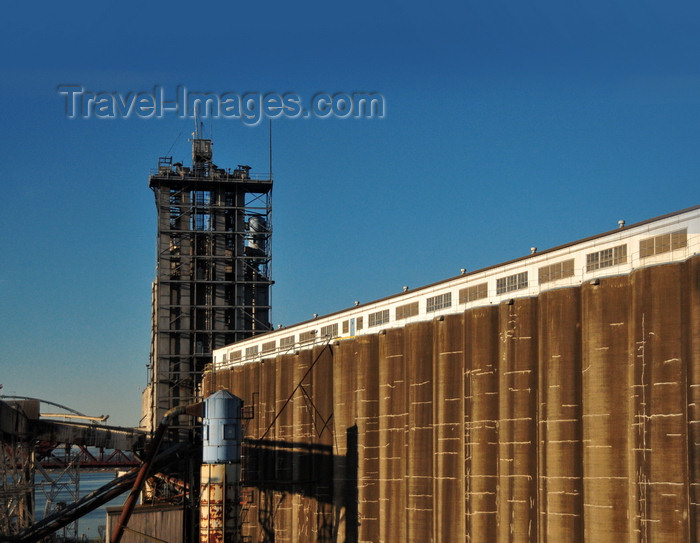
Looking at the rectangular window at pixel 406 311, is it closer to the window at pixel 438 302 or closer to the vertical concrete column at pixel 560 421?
the window at pixel 438 302

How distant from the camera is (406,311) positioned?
5634cm

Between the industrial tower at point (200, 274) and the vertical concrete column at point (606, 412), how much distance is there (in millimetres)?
60575

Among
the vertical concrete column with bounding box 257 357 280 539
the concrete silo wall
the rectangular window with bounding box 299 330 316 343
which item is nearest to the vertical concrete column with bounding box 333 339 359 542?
the concrete silo wall

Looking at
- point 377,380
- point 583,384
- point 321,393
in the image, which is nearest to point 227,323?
point 321,393

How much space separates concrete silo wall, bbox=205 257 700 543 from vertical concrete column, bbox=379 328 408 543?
0.11 metres

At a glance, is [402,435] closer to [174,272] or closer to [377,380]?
[377,380]

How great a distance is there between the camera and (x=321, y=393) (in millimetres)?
62688

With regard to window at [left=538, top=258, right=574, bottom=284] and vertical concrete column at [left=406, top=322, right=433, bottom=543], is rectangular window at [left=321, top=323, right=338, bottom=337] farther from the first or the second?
window at [left=538, top=258, right=574, bottom=284]

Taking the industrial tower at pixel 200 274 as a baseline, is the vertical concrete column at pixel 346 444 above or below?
below

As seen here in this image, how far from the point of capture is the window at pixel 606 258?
4016 cm

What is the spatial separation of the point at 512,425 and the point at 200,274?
58.5 metres

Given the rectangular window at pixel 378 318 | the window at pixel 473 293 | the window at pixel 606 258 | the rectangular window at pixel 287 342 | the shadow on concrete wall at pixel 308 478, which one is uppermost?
the window at pixel 606 258

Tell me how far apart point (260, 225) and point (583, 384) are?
2520 inches

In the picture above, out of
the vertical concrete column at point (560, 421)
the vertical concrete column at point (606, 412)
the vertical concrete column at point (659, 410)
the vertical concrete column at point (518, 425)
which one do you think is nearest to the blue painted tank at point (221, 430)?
the vertical concrete column at point (518, 425)
